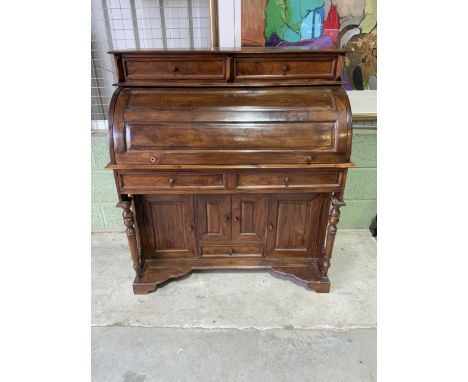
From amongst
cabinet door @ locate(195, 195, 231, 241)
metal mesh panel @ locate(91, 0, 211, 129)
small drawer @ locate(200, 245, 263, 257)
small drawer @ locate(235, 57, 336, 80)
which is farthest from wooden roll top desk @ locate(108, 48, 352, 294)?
metal mesh panel @ locate(91, 0, 211, 129)

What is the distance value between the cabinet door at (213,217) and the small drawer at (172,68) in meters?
0.66

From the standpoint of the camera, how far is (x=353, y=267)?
6.74ft

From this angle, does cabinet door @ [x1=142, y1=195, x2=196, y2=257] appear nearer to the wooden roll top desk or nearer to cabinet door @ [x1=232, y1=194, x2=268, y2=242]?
the wooden roll top desk

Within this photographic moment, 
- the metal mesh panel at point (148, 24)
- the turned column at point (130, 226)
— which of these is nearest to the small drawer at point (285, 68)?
the metal mesh panel at point (148, 24)

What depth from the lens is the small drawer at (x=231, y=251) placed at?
189 centimetres

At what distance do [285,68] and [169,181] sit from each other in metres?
0.83

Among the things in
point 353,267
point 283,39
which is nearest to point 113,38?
point 283,39

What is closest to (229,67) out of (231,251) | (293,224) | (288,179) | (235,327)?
(288,179)

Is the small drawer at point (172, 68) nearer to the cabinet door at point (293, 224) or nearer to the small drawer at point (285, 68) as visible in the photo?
the small drawer at point (285, 68)

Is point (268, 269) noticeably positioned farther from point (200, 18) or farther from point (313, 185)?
point (200, 18)

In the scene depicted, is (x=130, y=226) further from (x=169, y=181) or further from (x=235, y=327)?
(x=235, y=327)

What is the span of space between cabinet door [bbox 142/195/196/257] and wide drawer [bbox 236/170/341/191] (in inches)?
15.1

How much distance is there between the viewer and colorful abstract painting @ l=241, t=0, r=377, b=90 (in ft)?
6.08

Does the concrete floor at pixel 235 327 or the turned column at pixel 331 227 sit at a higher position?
the turned column at pixel 331 227
